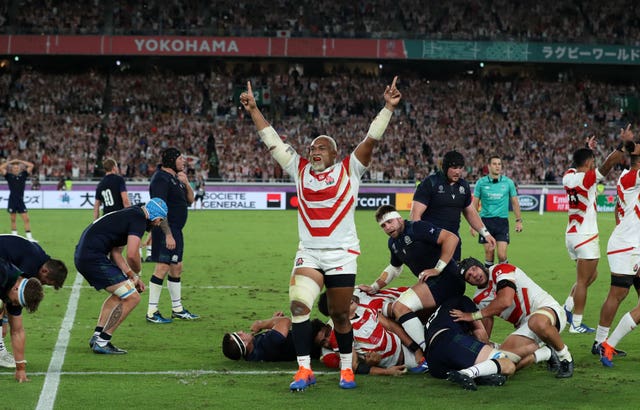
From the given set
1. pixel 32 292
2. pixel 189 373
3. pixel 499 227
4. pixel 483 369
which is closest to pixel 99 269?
pixel 189 373

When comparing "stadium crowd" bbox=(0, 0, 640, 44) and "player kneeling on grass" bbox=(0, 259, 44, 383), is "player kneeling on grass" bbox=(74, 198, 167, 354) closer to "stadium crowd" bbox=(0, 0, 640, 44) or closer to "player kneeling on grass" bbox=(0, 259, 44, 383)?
"player kneeling on grass" bbox=(0, 259, 44, 383)

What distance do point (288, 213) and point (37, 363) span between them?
2603 cm

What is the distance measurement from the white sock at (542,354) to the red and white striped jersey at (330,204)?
7.04 feet

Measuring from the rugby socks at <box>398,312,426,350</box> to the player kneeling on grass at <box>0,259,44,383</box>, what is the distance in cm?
356

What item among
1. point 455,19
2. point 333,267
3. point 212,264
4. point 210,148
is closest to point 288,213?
point 210,148

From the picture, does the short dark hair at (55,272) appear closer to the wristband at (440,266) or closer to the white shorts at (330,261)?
the white shorts at (330,261)

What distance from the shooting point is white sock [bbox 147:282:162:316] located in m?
11.8

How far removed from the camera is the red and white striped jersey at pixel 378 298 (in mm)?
9375

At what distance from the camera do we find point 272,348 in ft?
30.2

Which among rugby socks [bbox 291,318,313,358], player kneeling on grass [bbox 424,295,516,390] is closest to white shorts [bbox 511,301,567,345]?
player kneeling on grass [bbox 424,295,516,390]

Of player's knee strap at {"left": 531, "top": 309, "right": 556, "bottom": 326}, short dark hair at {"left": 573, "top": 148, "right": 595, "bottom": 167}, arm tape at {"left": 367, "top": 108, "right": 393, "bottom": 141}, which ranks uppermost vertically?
arm tape at {"left": 367, "top": 108, "right": 393, "bottom": 141}

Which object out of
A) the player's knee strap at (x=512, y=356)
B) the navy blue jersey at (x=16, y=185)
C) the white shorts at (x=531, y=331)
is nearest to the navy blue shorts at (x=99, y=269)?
the player's knee strap at (x=512, y=356)

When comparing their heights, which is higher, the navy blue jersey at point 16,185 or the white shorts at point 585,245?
the navy blue jersey at point 16,185

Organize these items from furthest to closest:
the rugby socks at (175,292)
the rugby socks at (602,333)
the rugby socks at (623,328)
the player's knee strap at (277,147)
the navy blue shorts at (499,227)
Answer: the navy blue shorts at (499,227)
the rugby socks at (175,292)
the rugby socks at (602,333)
the rugby socks at (623,328)
the player's knee strap at (277,147)
